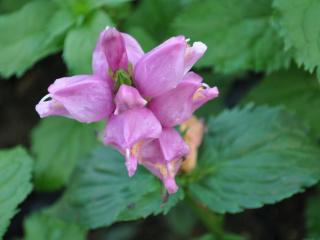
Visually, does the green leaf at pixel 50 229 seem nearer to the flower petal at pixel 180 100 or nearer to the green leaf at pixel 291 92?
the flower petal at pixel 180 100

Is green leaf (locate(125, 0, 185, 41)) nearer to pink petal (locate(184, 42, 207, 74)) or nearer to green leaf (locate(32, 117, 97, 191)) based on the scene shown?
green leaf (locate(32, 117, 97, 191))

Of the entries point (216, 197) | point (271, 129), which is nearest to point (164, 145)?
point (216, 197)

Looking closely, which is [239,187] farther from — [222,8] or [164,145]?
[222,8]

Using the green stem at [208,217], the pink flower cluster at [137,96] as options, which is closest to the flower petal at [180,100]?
the pink flower cluster at [137,96]

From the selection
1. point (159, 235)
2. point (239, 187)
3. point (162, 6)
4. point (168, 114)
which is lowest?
point (159, 235)

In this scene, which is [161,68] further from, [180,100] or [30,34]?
[30,34]
